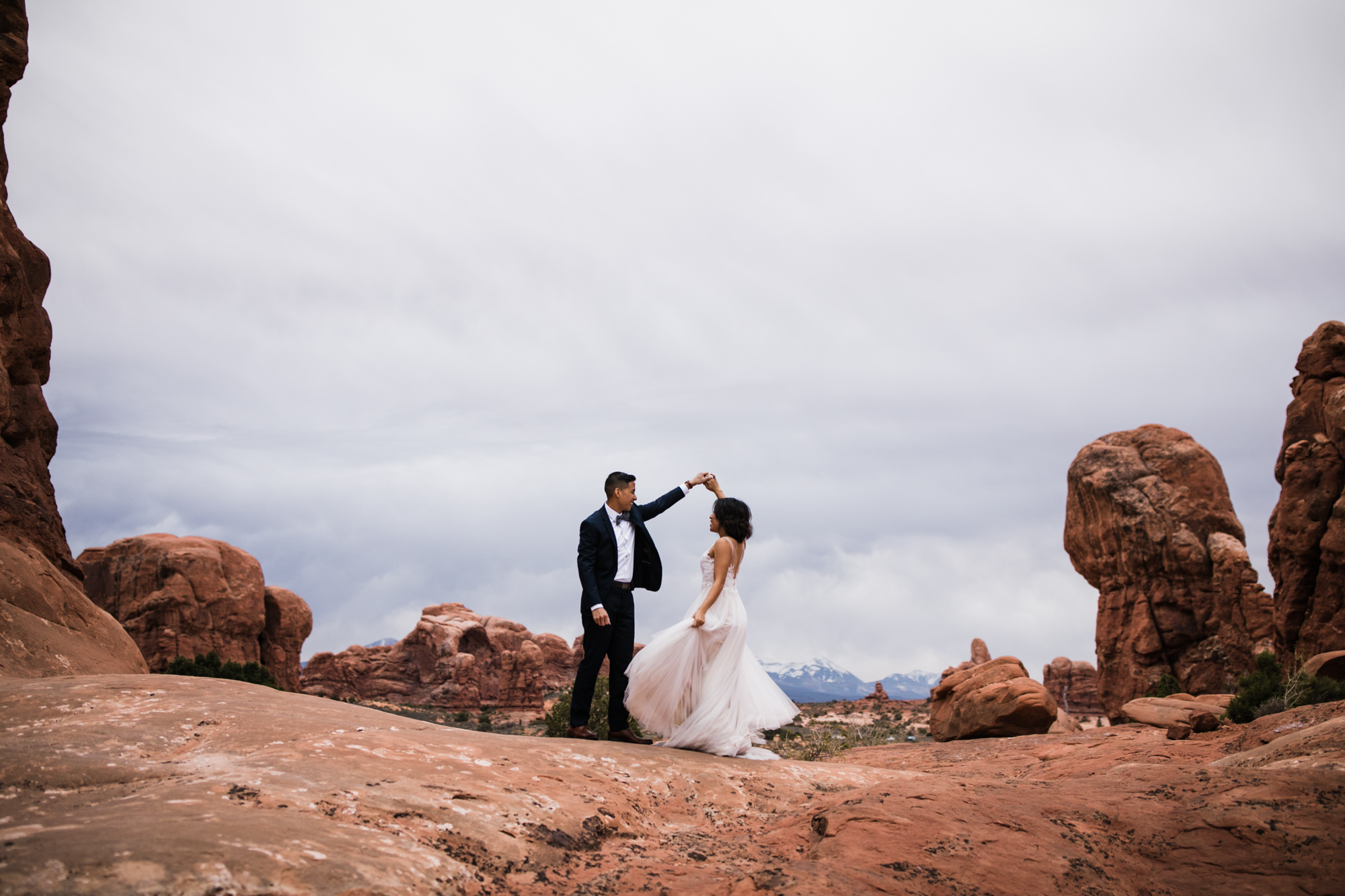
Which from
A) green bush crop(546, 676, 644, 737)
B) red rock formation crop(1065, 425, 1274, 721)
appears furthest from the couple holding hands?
red rock formation crop(1065, 425, 1274, 721)

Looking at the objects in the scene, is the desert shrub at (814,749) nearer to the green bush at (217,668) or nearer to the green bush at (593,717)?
the green bush at (593,717)

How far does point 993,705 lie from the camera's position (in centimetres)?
1560

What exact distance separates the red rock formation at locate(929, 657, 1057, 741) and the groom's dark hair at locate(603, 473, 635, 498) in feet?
37.4

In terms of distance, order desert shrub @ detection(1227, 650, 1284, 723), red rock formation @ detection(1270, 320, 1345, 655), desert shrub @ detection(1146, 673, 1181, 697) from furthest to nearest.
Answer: desert shrub @ detection(1146, 673, 1181, 697)
red rock formation @ detection(1270, 320, 1345, 655)
desert shrub @ detection(1227, 650, 1284, 723)

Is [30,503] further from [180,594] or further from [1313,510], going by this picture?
[1313,510]

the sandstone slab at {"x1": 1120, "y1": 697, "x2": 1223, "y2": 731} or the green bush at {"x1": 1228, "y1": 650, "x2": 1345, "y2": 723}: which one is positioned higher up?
the green bush at {"x1": 1228, "y1": 650, "x2": 1345, "y2": 723}

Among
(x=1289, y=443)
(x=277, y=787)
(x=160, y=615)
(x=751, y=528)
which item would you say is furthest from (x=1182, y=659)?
(x=160, y=615)

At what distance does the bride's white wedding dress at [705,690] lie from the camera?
7555 millimetres

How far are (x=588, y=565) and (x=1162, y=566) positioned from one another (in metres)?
21.2

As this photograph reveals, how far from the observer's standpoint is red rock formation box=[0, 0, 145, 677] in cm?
816

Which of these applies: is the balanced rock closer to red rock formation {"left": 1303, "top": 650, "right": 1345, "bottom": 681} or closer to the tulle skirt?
red rock formation {"left": 1303, "top": 650, "right": 1345, "bottom": 681}

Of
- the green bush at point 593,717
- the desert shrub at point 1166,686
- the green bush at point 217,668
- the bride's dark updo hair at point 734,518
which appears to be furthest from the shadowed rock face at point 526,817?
the green bush at point 217,668

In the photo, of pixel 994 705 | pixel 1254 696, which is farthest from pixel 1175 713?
pixel 994 705

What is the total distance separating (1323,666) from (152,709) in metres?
18.2
